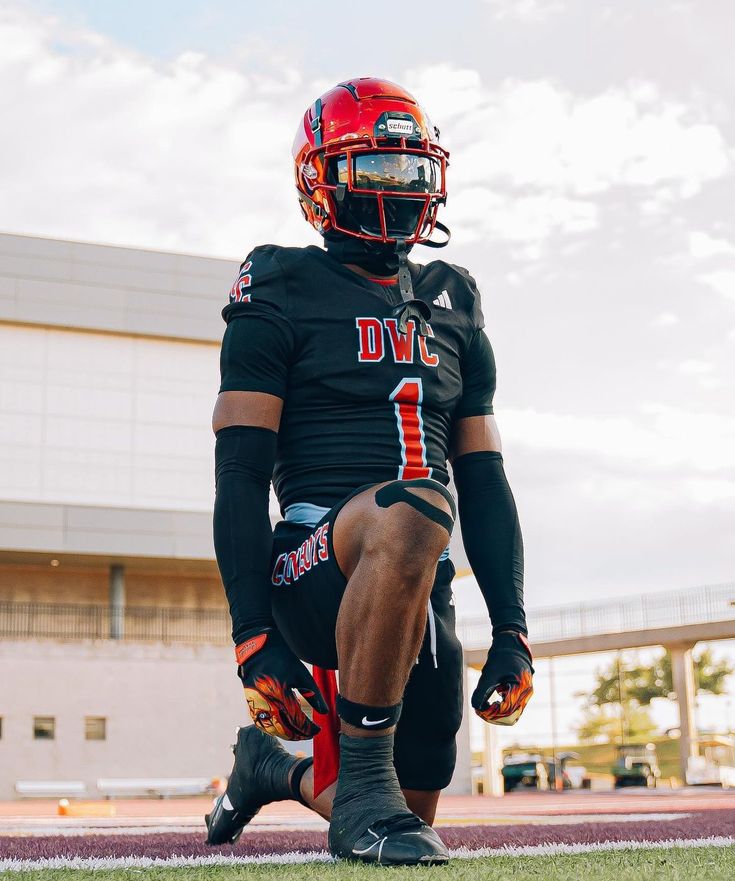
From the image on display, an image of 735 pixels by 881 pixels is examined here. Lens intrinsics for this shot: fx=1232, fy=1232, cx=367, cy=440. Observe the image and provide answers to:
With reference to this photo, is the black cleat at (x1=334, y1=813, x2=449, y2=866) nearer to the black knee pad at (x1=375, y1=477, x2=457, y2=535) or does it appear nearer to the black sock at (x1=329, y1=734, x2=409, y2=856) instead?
the black sock at (x1=329, y1=734, x2=409, y2=856)

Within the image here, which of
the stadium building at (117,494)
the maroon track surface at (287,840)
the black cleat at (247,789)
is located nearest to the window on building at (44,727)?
the stadium building at (117,494)

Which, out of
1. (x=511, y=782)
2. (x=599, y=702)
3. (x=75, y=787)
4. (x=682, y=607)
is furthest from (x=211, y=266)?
(x=599, y=702)

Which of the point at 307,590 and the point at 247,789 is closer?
the point at 307,590

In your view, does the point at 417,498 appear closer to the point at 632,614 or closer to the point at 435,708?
the point at 435,708

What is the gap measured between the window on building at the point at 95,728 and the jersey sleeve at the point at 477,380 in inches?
940

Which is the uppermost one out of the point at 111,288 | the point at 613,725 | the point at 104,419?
the point at 111,288

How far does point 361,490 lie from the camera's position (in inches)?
109

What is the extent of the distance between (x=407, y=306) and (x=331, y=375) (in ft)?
0.86

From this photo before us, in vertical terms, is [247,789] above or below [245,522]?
below

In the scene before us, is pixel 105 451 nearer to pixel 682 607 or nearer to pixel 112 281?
pixel 112 281

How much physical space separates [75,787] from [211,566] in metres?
8.06

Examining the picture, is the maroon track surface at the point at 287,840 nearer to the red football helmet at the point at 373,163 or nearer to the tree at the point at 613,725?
the red football helmet at the point at 373,163

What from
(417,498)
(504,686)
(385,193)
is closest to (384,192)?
(385,193)

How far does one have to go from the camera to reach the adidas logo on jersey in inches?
137
